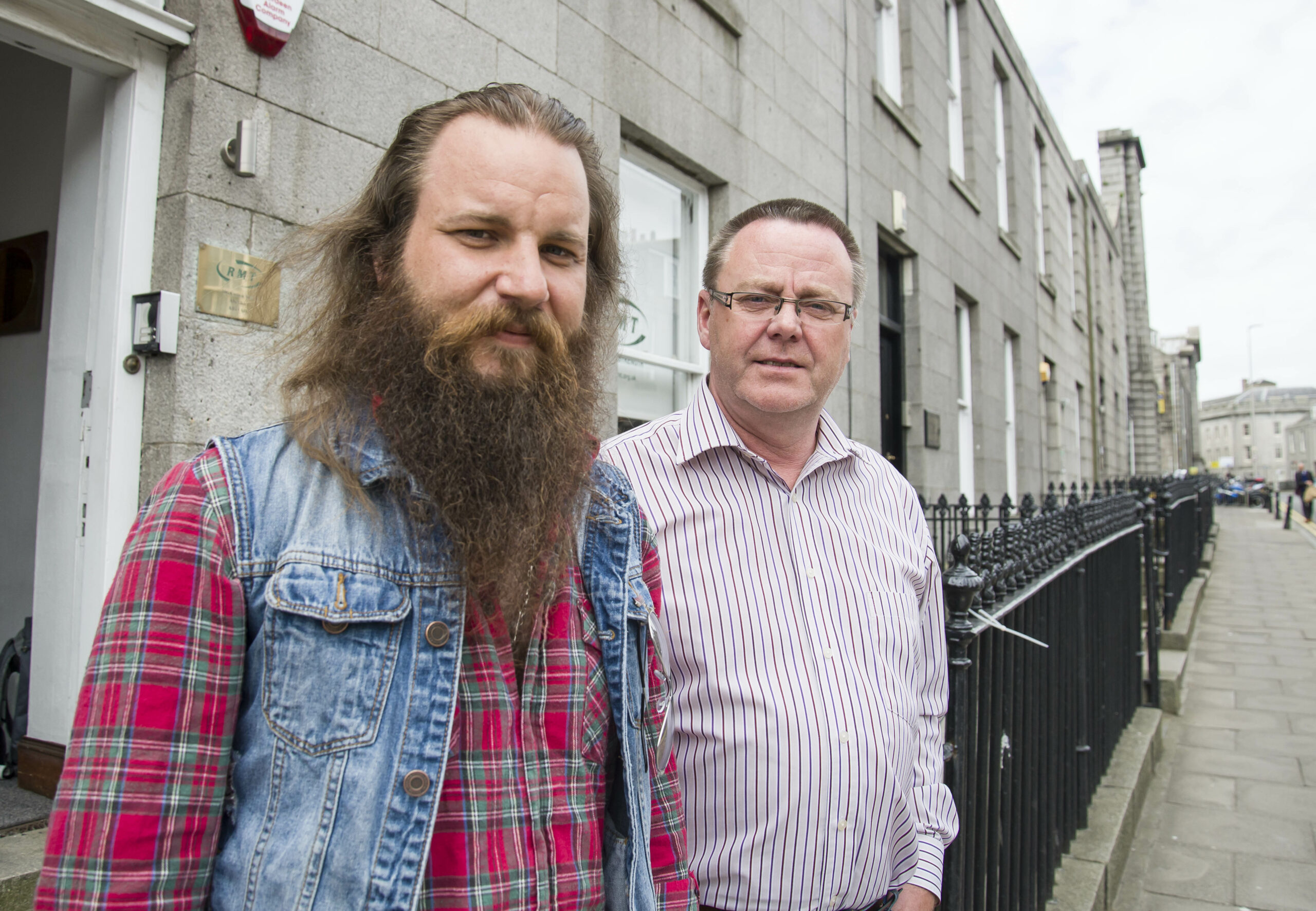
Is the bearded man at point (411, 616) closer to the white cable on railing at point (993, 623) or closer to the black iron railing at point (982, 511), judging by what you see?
the white cable on railing at point (993, 623)

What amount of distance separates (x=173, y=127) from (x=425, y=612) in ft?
8.57

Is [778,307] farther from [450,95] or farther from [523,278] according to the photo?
[450,95]

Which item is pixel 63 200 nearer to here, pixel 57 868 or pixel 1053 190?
pixel 57 868

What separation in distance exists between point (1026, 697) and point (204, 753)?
287 centimetres

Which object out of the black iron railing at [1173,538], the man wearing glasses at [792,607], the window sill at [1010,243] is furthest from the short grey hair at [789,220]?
the window sill at [1010,243]

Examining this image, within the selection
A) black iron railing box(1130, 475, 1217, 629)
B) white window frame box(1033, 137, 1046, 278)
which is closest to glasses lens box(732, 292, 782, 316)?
black iron railing box(1130, 475, 1217, 629)

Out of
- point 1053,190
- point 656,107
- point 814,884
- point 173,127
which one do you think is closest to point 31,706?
point 173,127

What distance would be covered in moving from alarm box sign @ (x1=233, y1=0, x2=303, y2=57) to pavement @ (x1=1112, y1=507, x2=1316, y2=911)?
4924mm

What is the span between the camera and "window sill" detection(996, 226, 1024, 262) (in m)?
12.4

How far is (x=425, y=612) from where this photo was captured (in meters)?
A: 1.17

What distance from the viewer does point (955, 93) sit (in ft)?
37.0

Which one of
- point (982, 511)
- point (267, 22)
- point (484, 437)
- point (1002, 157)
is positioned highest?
point (1002, 157)

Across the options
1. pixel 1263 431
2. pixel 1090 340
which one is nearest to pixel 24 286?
pixel 1090 340

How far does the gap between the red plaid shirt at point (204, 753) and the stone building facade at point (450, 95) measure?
71 centimetres
